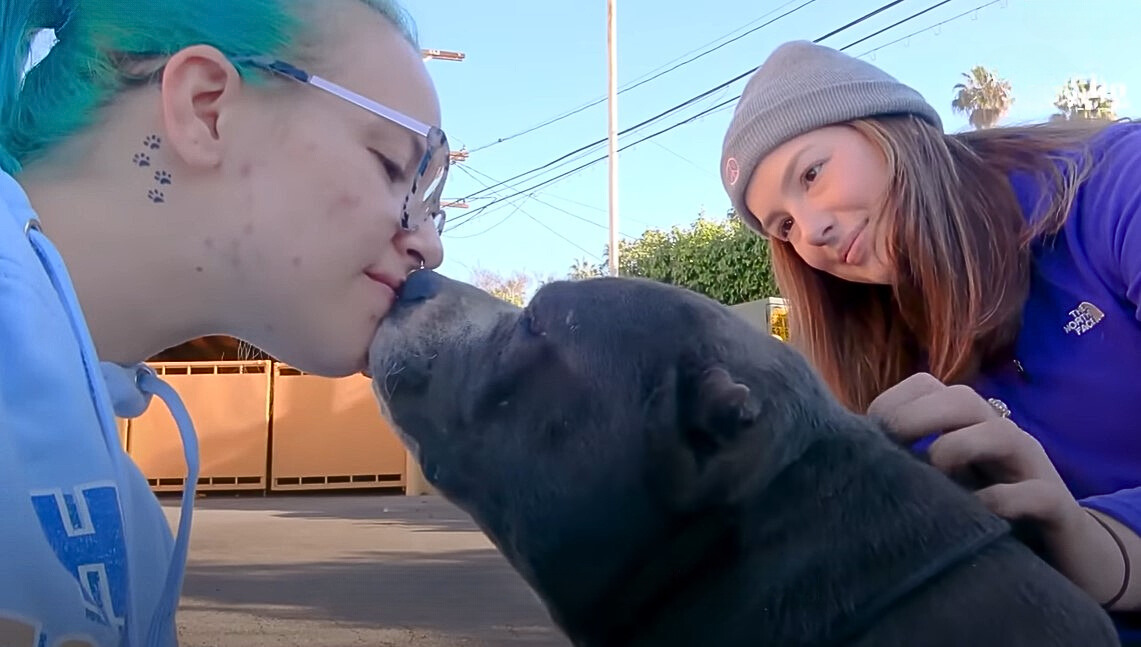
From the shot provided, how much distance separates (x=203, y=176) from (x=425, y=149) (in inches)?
15.7

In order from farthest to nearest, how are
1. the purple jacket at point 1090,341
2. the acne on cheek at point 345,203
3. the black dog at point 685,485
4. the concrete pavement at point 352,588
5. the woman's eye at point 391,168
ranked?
1. the concrete pavement at point 352,588
2. the purple jacket at point 1090,341
3. the woman's eye at point 391,168
4. the acne on cheek at point 345,203
5. the black dog at point 685,485

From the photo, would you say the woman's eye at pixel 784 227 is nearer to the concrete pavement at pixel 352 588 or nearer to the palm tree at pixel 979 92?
the concrete pavement at pixel 352 588

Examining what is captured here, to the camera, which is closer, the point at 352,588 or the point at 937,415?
the point at 937,415

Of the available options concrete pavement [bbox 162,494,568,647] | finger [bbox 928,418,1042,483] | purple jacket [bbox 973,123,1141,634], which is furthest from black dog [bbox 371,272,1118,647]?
concrete pavement [bbox 162,494,568,647]

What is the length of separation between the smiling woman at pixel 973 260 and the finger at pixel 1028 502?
7 centimetres

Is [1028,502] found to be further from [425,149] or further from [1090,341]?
[425,149]

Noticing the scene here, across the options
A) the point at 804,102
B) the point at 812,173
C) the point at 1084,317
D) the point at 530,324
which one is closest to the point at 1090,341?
the point at 1084,317

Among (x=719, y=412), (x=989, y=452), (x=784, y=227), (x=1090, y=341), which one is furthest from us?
(x=784, y=227)

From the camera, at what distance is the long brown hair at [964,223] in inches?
84.7

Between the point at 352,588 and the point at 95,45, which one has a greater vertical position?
the point at 95,45

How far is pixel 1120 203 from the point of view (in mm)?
2033

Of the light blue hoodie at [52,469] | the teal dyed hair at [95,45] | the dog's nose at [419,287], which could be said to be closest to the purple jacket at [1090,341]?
the dog's nose at [419,287]

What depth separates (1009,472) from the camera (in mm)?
1689

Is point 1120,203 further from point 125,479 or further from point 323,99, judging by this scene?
point 125,479
